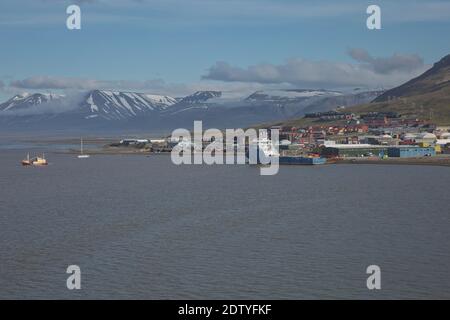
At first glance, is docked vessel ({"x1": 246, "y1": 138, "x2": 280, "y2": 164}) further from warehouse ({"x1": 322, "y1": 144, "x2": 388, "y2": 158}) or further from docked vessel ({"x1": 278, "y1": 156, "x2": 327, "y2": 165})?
warehouse ({"x1": 322, "y1": 144, "x2": 388, "y2": 158})

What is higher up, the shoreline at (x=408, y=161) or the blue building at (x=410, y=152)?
the blue building at (x=410, y=152)

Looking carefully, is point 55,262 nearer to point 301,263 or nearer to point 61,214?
point 301,263

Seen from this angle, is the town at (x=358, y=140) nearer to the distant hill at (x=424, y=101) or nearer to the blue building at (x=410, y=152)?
the blue building at (x=410, y=152)

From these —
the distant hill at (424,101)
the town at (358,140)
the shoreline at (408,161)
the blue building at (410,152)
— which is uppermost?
the distant hill at (424,101)

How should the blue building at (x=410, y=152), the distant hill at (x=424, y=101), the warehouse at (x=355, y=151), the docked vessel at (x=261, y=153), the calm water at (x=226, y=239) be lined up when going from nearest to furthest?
the calm water at (x=226, y=239), the blue building at (x=410, y=152), the docked vessel at (x=261, y=153), the warehouse at (x=355, y=151), the distant hill at (x=424, y=101)

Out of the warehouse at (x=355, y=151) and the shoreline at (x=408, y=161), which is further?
the warehouse at (x=355, y=151)

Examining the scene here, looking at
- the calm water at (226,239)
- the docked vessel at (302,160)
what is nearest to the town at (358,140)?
the docked vessel at (302,160)
